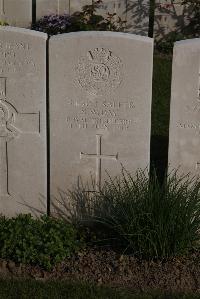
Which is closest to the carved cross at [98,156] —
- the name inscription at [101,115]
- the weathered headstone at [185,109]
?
the name inscription at [101,115]

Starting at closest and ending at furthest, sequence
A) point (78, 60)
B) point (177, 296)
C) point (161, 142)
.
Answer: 1. point (177, 296)
2. point (78, 60)
3. point (161, 142)

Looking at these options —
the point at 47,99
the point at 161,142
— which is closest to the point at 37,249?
the point at 47,99

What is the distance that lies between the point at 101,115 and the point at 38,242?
46.5 inches

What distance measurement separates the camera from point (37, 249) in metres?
5.21

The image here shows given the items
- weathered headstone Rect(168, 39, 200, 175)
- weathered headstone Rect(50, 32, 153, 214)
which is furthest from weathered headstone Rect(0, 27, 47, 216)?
weathered headstone Rect(168, 39, 200, 175)

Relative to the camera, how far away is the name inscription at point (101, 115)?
542 cm

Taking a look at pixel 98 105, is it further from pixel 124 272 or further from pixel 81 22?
pixel 81 22

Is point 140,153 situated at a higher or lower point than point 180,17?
lower

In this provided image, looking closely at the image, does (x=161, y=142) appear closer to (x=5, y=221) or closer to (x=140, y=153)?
(x=140, y=153)

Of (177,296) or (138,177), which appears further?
(138,177)

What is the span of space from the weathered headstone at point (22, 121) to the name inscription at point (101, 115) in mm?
262

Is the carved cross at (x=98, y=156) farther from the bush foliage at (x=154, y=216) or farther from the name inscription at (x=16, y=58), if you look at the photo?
the name inscription at (x=16, y=58)

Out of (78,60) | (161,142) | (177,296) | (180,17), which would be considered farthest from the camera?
(180,17)

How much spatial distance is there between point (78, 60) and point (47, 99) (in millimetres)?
481
